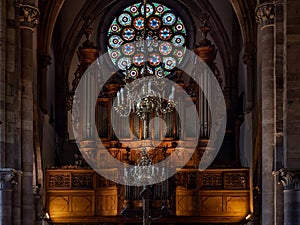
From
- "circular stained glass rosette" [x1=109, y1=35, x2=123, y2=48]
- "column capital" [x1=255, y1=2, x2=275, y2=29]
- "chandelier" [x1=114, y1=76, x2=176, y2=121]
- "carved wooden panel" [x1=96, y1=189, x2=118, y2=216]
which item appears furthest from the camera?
"circular stained glass rosette" [x1=109, y1=35, x2=123, y2=48]

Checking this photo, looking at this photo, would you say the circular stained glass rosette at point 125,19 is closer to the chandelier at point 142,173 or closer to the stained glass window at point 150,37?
the stained glass window at point 150,37

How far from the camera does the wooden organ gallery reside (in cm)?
3725

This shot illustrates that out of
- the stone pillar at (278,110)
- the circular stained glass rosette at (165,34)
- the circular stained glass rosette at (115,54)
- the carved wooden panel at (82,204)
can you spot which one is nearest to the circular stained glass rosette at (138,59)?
the circular stained glass rosette at (115,54)

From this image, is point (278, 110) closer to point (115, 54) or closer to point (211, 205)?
point (211, 205)

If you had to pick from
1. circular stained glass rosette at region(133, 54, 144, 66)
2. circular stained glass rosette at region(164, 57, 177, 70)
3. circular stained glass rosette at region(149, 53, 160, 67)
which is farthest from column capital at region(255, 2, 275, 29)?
circular stained glass rosette at region(133, 54, 144, 66)

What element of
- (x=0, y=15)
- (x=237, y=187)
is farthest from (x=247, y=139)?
(x=0, y=15)

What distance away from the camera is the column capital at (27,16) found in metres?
31.7

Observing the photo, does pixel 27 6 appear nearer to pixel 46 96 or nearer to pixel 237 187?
pixel 46 96

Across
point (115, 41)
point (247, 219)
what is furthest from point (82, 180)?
point (115, 41)

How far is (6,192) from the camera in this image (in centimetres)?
2888

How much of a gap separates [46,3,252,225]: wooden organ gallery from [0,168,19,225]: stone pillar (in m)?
7.99

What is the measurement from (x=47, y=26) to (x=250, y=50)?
24.2 ft

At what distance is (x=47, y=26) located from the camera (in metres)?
38.2

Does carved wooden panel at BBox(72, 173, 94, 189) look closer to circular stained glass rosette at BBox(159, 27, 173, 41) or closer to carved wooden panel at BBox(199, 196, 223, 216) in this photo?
carved wooden panel at BBox(199, 196, 223, 216)
